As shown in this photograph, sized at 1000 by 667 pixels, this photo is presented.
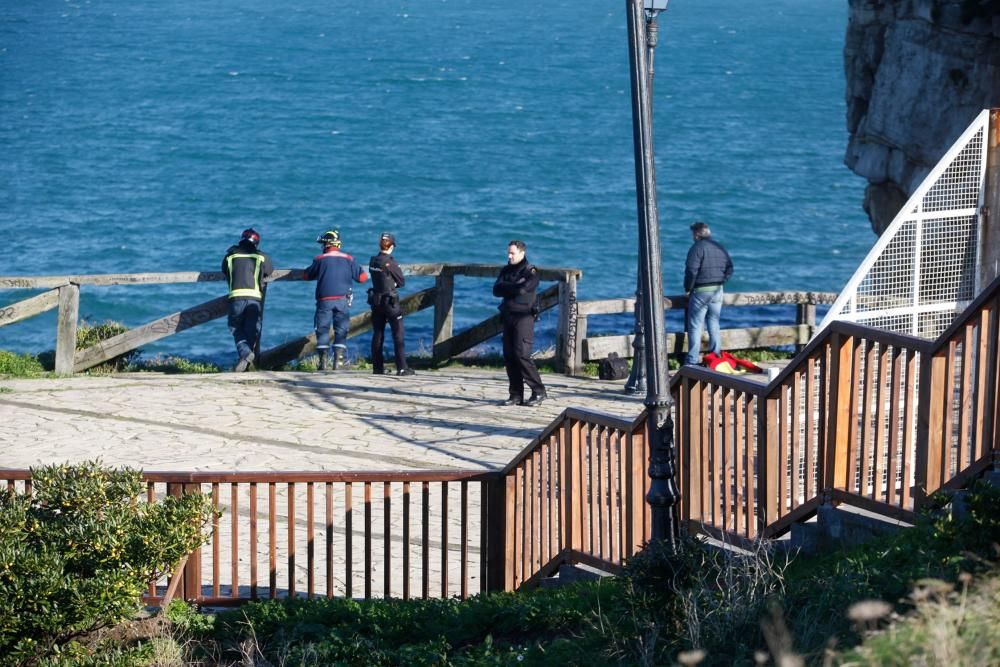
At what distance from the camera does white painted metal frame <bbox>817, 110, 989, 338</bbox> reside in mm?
11492

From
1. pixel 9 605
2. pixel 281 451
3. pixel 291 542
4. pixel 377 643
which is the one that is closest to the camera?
pixel 9 605

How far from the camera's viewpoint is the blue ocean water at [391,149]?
49781 millimetres

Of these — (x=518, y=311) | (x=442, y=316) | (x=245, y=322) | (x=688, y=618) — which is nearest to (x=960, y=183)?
(x=518, y=311)

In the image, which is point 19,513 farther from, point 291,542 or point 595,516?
point 595,516

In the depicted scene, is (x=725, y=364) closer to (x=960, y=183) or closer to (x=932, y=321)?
(x=932, y=321)

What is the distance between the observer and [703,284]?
52.2 feet

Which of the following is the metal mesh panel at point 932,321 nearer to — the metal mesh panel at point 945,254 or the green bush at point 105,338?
the metal mesh panel at point 945,254

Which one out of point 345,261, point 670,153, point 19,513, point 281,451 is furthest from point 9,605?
point 670,153

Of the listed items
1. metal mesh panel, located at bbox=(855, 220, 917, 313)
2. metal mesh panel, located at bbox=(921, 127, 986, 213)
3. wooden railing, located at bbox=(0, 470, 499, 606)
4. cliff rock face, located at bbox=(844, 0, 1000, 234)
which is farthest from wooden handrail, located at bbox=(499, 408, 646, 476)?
cliff rock face, located at bbox=(844, 0, 1000, 234)

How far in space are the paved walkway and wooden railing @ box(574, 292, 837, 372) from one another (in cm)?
61

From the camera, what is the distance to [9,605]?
293 inches

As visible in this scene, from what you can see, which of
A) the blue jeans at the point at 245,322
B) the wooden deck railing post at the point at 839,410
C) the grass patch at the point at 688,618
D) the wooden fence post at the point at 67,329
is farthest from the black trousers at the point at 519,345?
the wooden deck railing post at the point at 839,410

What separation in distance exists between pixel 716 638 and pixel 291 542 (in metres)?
3.49

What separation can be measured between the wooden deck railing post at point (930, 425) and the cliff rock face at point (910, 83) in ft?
33.6
